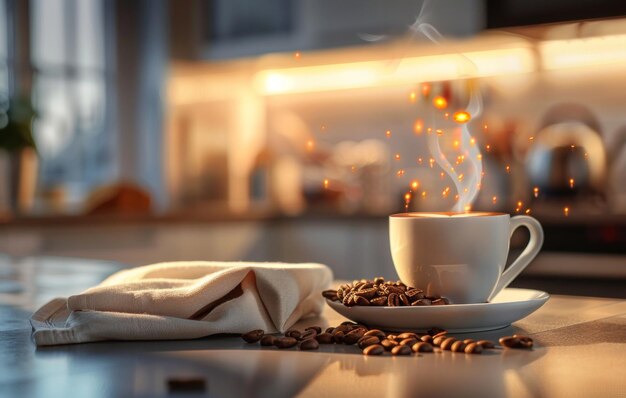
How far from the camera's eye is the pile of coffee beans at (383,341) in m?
0.72

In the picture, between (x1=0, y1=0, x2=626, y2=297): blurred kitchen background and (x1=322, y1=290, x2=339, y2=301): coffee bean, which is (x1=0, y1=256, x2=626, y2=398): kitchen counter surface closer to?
(x1=322, y1=290, x2=339, y2=301): coffee bean

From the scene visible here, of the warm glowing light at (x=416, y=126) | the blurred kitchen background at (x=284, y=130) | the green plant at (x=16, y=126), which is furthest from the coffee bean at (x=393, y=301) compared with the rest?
the warm glowing light at (x=416, y=126)

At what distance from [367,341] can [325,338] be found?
0.05 metres

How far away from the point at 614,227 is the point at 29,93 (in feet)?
9.80

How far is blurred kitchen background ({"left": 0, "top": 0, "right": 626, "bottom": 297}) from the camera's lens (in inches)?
135

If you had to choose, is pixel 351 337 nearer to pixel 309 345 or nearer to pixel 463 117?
pixel 309 345

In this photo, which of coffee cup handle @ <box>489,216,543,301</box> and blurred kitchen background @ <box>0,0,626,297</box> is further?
blurred kitchen background @ <box>0,0,626,297</box>

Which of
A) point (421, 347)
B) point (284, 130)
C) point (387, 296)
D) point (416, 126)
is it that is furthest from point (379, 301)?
point (284, 130)

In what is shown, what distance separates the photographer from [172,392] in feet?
1.88

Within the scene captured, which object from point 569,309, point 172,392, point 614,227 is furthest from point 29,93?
point 172,392

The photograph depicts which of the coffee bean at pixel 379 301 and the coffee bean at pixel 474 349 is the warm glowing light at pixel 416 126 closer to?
the coffee bean at pixel 379 301

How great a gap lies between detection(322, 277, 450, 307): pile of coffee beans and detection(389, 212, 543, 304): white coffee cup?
2 centimetres

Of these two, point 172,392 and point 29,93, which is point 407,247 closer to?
point 172,392

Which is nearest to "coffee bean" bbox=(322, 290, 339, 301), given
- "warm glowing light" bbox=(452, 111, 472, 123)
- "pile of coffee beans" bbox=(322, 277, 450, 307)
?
"pile of coffee beans" bbox=(322, 277, 450, 307)
